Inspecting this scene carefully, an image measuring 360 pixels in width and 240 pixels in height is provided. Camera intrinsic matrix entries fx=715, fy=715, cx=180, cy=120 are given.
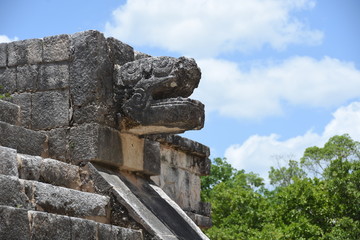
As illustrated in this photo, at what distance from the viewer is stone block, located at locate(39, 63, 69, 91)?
7.90 metres

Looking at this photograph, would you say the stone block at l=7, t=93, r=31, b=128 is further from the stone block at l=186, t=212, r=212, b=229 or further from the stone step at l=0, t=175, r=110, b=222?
the stone block at l=186, t=212, r=212, b=229

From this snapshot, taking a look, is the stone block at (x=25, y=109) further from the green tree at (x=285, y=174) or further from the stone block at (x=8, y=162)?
the green tree at (x=285, y=174)

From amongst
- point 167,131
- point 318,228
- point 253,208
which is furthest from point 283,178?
point 167,131

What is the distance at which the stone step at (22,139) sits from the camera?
664cm

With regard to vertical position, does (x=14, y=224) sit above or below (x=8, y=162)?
below

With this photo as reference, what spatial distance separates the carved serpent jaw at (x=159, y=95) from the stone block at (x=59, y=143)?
660mm

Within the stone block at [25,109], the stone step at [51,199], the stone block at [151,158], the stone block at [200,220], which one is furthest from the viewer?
the stone block at [200,220]

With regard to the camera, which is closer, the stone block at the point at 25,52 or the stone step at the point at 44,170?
the stone step at the point at 44,170

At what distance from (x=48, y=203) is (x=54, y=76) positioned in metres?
2.18

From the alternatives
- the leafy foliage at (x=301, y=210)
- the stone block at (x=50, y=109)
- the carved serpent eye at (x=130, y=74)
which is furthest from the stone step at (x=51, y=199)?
the leafy foliage at (x=301, y=210)

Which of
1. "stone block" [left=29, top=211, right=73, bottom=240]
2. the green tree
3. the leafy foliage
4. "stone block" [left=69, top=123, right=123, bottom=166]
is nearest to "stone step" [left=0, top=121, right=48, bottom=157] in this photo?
"stone block" [left=69, top=123, right=123, bottom=166]

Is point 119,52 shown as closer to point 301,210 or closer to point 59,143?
point 59,143

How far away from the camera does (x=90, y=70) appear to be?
25.4 ft

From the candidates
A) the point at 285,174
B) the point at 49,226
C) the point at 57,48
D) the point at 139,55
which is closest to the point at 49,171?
the point at 49,226
